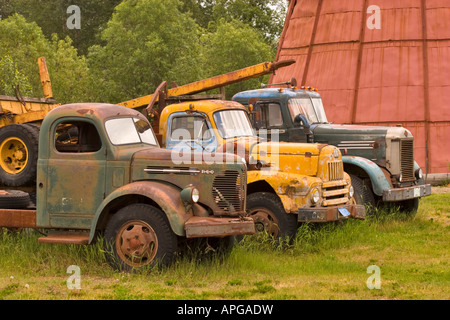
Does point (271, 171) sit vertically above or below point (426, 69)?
below

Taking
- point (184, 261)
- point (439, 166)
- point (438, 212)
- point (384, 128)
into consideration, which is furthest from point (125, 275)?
point (439, 166)

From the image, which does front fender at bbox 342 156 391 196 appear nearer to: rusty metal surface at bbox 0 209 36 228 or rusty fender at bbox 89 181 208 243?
rusty fender at bbox 89 181 208 243

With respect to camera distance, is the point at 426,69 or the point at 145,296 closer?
the point at 145,296

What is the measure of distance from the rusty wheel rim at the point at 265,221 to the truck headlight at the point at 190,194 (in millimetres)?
2507

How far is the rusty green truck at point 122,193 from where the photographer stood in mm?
9789


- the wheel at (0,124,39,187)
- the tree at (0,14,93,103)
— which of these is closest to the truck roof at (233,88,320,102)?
the wheel at (0,124,39,187)

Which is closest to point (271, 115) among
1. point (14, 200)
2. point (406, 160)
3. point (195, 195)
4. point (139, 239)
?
point (406, 160)

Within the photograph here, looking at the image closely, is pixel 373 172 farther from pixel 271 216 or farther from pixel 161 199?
pixel 161 199

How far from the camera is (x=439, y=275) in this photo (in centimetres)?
1033

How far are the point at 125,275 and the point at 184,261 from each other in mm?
785

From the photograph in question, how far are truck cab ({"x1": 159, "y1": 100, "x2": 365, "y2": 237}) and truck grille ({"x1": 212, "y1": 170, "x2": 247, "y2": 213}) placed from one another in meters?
1.78

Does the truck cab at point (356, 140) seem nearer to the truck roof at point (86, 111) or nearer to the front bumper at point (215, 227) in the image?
the truck roof at point (86, 111)

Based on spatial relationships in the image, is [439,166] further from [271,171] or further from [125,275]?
[125,275]

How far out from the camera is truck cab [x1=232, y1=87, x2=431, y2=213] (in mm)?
14812
